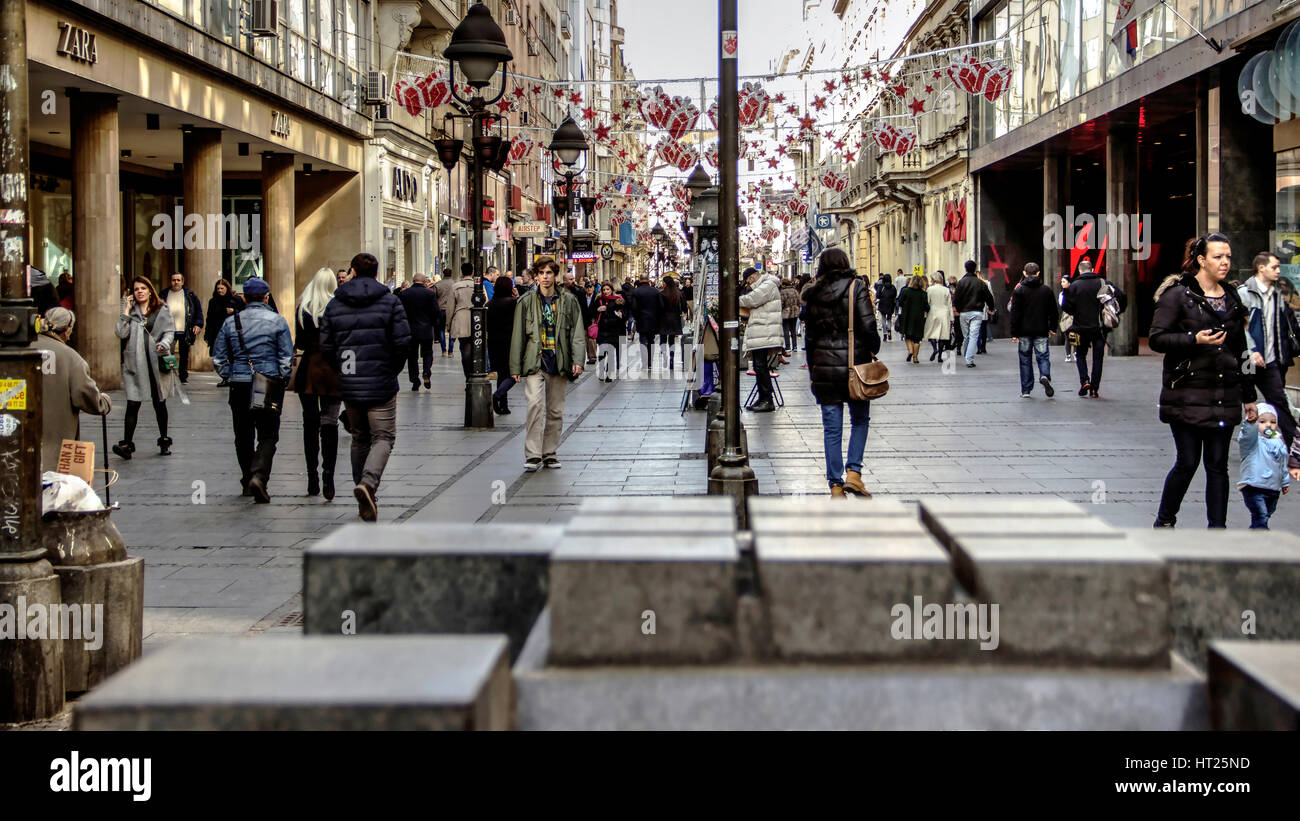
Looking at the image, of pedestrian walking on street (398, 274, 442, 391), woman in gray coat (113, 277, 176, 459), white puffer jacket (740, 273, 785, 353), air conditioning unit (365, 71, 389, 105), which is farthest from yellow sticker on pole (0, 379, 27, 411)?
air conditioning unit (365, 71, 389, 105)

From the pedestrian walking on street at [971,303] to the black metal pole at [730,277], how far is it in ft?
56.1

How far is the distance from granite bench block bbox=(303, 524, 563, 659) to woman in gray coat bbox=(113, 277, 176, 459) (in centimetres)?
1172

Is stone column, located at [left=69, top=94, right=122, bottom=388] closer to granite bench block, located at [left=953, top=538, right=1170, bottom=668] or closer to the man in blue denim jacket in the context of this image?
the man in blue denim jacket

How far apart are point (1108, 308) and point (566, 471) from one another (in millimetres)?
9363

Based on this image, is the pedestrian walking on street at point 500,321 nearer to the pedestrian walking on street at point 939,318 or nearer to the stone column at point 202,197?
the stone column at point 202,197

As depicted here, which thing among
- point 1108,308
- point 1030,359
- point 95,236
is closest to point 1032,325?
point 1030,359

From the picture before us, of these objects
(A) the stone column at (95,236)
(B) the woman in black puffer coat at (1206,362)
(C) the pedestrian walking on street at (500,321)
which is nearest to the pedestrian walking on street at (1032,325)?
(C) the pedestrian walking on street at (500,321)

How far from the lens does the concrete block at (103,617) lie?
581cm

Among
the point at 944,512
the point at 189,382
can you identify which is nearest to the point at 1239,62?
the point at 189,382

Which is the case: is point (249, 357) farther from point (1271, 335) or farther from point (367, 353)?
point (1271, 335)

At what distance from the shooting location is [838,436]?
1070 cm
